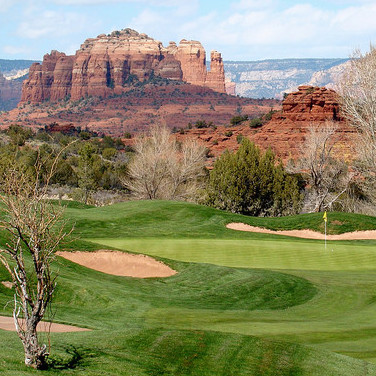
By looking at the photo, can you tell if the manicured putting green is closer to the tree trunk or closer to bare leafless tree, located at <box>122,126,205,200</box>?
the tree trunk

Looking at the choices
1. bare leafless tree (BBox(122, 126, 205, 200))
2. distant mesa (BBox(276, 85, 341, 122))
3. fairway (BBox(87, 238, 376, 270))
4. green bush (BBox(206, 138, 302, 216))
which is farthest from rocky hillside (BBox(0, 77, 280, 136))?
fairway (BBox(87, 238, 376, 270))

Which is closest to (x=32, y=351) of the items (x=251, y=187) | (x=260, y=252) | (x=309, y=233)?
(x=260, y=252)

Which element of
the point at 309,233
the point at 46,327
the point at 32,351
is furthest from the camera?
the point at 309,233

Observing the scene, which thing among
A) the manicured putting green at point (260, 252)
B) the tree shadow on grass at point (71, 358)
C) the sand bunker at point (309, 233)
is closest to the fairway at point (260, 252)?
the manicured putting green at point (260, 252)

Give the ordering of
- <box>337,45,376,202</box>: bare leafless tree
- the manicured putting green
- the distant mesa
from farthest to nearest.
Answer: the distant mesa < <box>337,45,376,202</box>: bare leafless tree < the manicured putting green

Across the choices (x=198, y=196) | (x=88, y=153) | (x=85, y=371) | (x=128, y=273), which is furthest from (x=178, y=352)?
(x=88, y=153)

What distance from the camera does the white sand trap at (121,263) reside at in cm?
2034

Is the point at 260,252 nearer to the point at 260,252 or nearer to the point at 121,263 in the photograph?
the point at 260,252

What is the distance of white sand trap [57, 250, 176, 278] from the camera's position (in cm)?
2034

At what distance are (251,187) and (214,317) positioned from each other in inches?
1326

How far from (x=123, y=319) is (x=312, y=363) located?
16.1 ft

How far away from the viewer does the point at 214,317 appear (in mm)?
13914

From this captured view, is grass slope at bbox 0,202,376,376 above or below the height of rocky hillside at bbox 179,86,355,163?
below

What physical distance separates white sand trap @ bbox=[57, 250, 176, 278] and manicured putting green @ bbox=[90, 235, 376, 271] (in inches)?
98.6
